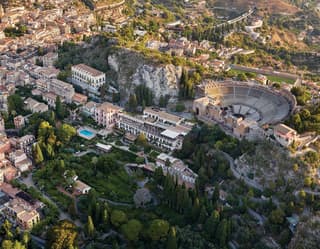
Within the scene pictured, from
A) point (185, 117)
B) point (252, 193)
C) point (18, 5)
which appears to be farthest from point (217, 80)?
point (18, 5)

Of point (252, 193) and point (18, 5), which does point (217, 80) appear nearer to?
point (252, 193)

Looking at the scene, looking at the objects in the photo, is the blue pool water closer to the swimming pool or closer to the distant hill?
the swimming pool

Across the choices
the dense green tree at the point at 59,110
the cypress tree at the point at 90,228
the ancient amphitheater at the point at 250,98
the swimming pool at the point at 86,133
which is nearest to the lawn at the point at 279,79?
the ancient amphitheater at the point at 250,98

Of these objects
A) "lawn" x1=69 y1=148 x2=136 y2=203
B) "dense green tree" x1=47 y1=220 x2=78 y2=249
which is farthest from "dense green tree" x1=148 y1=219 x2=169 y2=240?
"dense green tree" x1=47 y1=220 x2=78 y2=249

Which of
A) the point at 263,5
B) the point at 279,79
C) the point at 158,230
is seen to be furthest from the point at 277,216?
the point at 263,5

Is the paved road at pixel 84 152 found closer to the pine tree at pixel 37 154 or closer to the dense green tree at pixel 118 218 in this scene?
the pine tree at pixel 37 154

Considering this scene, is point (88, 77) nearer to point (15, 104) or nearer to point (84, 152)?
point (15, 104)
